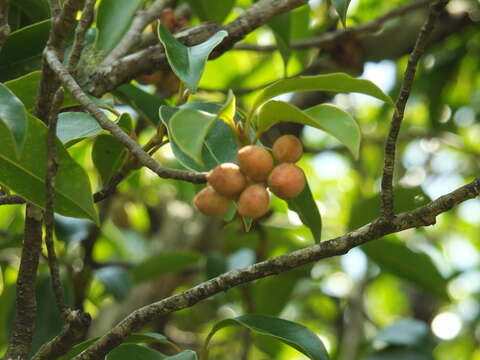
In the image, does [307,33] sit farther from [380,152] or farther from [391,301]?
[391,301]

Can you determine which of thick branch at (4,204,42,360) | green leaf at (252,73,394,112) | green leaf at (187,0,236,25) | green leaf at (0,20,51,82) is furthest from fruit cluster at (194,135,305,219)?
green leaf at (187,0,236,25)

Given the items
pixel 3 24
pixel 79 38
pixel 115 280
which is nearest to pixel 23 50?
pixel 3 24

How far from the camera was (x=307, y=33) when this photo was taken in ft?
6.79

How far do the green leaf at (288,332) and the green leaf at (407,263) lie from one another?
2.80 feet

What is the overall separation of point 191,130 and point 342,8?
36 cm

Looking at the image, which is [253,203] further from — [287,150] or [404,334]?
[404,334]

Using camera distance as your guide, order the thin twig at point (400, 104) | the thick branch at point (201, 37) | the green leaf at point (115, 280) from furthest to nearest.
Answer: the green leaf at point (115, 280) → the thick branch at point (201, 37) → the thin twig at point (400, 104)

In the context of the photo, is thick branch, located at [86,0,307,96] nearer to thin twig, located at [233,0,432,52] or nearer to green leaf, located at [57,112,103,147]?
green leaf, located at [57,112,103,147]

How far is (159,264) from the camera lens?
2146 millimetres

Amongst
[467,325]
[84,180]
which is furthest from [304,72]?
[467,325]

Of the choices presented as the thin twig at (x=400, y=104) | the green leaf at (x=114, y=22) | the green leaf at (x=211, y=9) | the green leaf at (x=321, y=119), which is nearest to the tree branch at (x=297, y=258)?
the thin twig at (x=400, y=104)

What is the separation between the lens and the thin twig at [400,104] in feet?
2.99

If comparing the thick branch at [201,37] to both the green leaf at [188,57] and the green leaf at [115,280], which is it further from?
the green leaf at [115,280]

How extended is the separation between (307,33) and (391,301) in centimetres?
193
